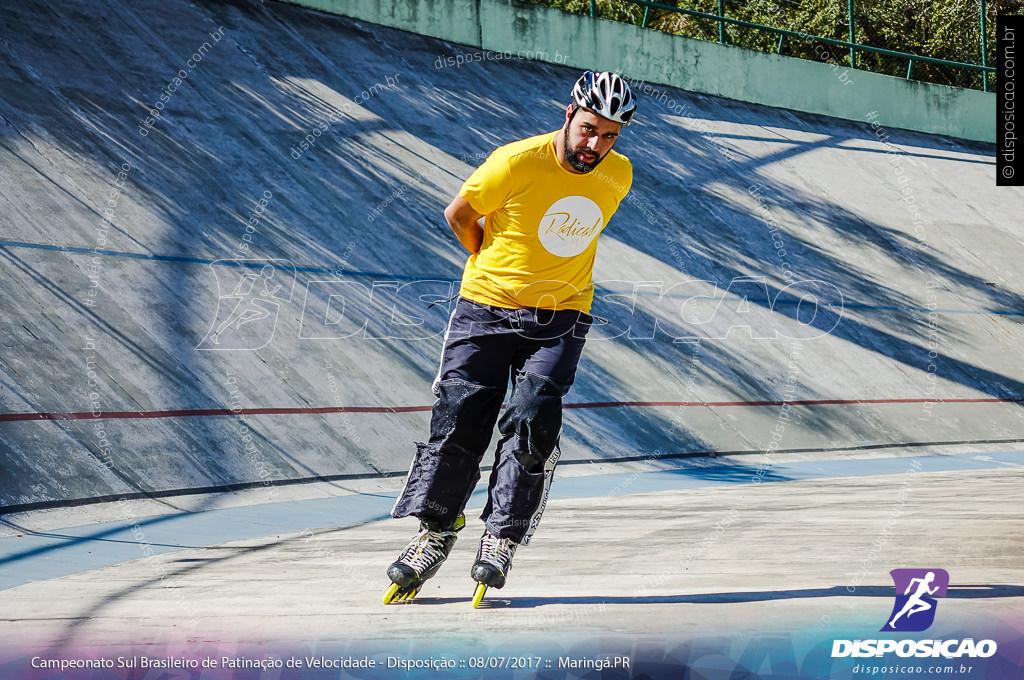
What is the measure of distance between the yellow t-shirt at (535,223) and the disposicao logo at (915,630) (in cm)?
156

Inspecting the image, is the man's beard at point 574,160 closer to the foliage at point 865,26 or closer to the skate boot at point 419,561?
the skate boot at point 419,561

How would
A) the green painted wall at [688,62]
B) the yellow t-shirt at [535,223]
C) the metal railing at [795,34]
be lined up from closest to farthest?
the yellow t-shirt at [535,223], the green painted wall at [688,62], the metal railing at [795,34]

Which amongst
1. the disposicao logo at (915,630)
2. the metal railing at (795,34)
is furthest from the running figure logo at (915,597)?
the metal railing at (795,34)

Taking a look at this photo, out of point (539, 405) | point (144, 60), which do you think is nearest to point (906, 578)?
point (539, 405)

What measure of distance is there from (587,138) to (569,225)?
34 cm

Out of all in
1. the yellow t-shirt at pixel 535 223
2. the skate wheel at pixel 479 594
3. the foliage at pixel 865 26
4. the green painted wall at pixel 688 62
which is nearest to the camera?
the skate wheel at pixel 479 594

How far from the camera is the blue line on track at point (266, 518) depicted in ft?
14.9

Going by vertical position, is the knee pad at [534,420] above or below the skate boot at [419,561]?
above

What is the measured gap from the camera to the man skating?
11.4ft

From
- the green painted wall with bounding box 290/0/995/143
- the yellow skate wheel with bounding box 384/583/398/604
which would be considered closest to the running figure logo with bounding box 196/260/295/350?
the yellow skate wheel with bounding box 384/583/398/604

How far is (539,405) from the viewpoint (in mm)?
3439

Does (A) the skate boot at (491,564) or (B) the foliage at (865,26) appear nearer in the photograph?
(A) the skate boot at (491,564)

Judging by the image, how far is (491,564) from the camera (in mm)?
3346

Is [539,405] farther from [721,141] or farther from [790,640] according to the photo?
[721,141]
